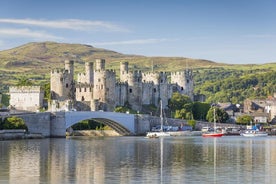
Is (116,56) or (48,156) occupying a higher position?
(116,56)

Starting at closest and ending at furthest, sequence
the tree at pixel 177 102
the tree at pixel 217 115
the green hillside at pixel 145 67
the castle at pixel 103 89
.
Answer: the castle at pixel 103 89
the tree at pixel 177 102
the tree at pixel 217 115
the green hillside at pixel 145 67

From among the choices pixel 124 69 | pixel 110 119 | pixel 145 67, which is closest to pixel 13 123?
pixel 110 119

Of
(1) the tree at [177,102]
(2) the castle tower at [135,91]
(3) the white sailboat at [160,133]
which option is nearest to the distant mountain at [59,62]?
Answer: (1) the tree at [177,102]

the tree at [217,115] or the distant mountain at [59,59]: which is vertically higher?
the distant mountain at [59,59]

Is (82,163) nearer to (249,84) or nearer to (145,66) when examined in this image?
(249,84)

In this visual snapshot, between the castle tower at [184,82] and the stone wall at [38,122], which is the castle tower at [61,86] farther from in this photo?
the castle tower at [184,82]

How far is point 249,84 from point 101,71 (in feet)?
188

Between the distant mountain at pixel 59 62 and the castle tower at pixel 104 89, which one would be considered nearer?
the castle tower at pixel 104 89

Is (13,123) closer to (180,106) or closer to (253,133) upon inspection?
(253,133)

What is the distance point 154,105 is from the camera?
267ft

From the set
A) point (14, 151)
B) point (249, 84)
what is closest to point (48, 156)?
point (14, 151)

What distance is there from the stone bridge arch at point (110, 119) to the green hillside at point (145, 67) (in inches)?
1488

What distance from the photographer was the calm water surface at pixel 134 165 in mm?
28328

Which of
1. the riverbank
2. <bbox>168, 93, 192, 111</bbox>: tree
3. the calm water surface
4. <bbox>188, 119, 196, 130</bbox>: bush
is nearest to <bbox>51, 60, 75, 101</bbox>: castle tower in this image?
<bbox>168, 93, 192, 111</bbox>: tree
